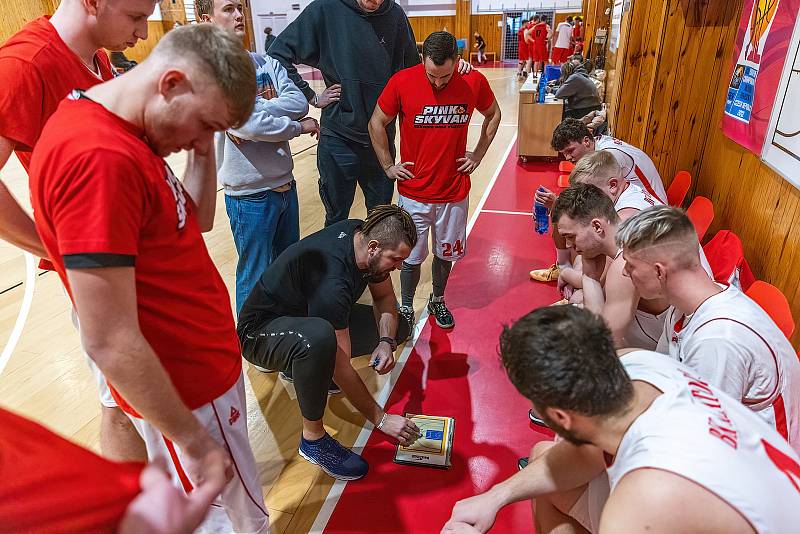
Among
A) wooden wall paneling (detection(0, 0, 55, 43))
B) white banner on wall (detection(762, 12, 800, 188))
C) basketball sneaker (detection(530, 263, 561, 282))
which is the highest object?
wooden wall paneling (detection(0, 0, 55, 43))

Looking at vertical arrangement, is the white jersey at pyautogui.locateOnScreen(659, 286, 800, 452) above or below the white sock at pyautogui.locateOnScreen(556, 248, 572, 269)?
above

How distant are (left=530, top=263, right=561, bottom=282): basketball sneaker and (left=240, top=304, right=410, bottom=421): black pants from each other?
2.37 meters

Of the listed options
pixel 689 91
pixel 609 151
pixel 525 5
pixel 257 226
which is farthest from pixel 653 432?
pixel 525 5

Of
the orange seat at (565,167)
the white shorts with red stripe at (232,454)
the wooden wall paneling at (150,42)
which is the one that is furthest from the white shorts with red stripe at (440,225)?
the wooden wall paneling at (150,42)

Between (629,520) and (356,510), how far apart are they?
145 cm

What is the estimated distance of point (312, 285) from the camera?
2377 mm

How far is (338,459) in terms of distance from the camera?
2363mm

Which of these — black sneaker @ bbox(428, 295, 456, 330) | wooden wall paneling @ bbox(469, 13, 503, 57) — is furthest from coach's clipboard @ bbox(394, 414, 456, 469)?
wooden wall paneling @ bbox(469, 13, 503, 57)

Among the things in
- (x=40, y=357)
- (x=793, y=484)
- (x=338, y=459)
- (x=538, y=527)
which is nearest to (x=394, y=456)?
(x=338, y=459)

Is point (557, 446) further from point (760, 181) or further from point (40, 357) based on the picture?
point (40, 357)

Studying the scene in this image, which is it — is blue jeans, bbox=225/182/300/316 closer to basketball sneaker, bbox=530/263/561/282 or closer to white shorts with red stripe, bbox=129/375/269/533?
white shorts with red stripe, bbox=129/375/269/533

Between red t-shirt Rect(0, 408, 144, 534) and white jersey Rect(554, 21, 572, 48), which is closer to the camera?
red t-shirt Rect(0, 408, 144, 534)

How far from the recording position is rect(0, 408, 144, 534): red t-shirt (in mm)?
764

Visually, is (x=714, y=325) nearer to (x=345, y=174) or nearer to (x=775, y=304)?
(x=775, y=304)
